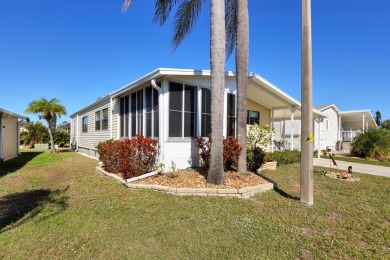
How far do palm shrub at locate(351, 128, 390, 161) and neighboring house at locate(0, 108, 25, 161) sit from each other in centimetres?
2202

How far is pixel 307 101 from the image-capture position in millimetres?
4715

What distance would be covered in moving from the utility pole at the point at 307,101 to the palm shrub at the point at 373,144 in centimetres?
1349

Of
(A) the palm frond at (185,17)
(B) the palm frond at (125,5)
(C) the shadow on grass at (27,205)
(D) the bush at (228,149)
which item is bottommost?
(C) the shadow on grass at (27,205)

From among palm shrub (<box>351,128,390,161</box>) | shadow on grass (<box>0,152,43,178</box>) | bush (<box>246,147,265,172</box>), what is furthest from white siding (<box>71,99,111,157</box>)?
palm shrub (<box>351,128,390,161</box>)

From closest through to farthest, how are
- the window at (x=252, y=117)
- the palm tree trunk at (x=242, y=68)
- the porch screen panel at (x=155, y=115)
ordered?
the palm tree trunk at (x=242, y=68), the porch screen panel at (x=155, y=115), the window at (x=252, y=117)

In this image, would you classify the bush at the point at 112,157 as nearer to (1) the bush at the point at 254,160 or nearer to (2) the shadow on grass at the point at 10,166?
(2) the shadow on grass at the point at 10,166

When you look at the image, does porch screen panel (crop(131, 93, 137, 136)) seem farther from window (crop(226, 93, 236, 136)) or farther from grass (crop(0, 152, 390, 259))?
grass (crop(0, 152, 390, 259))

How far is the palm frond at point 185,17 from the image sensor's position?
838 cm

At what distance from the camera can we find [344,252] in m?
2.98

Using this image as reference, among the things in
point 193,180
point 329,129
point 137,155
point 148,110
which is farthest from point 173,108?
point 329,129

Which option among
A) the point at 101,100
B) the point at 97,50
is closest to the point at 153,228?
the point at 101,100

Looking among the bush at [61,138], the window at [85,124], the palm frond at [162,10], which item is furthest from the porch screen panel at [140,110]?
the bush at [61,138]

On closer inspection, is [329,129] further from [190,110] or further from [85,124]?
[85,124]

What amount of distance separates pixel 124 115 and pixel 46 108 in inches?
408
